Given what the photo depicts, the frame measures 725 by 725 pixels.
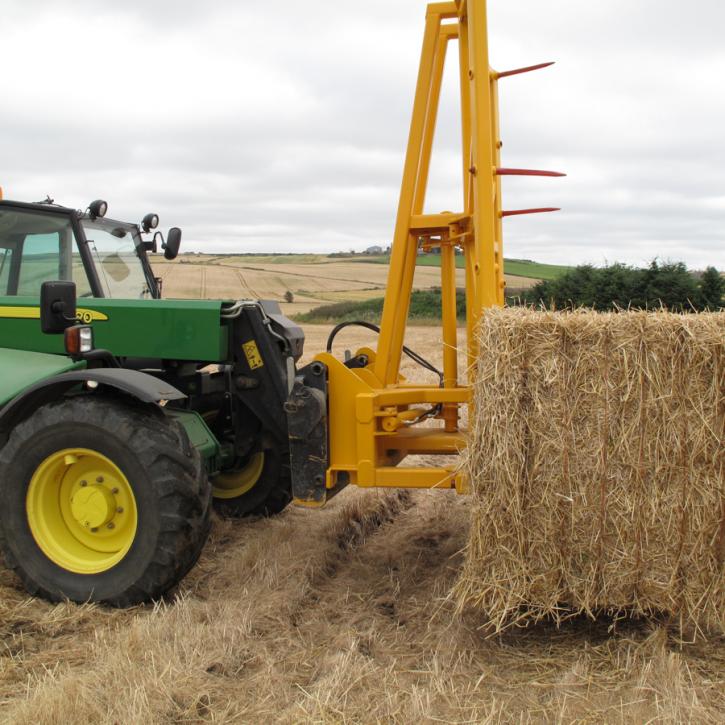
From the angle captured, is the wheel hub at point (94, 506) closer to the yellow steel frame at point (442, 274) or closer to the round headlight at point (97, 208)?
the yellow steel frame at point (442, 274)

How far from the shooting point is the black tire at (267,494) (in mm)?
5027

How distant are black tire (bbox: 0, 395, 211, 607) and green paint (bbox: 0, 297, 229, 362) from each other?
23.2 inches

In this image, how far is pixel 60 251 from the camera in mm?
5090

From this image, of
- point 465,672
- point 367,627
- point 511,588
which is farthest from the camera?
point 367,627

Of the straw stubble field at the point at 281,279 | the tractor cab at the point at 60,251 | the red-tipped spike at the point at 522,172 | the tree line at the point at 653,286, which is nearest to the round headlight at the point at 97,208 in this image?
the tractor cab at the point at 60,251

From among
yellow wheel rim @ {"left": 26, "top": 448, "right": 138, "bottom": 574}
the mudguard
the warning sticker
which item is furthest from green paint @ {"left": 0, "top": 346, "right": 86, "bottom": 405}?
the warning sticker

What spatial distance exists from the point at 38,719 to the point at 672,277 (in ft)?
52.3

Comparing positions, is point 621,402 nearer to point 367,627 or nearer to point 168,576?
point 367,627

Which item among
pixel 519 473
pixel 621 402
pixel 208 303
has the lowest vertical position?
pixel 519 473

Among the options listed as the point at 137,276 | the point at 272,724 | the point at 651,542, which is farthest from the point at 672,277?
the point at 272,724

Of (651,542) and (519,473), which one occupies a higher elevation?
(519,473)

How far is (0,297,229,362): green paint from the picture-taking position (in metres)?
4.27

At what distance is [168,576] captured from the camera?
356 centimetres

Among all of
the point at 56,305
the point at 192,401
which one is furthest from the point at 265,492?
the point at 56,305
